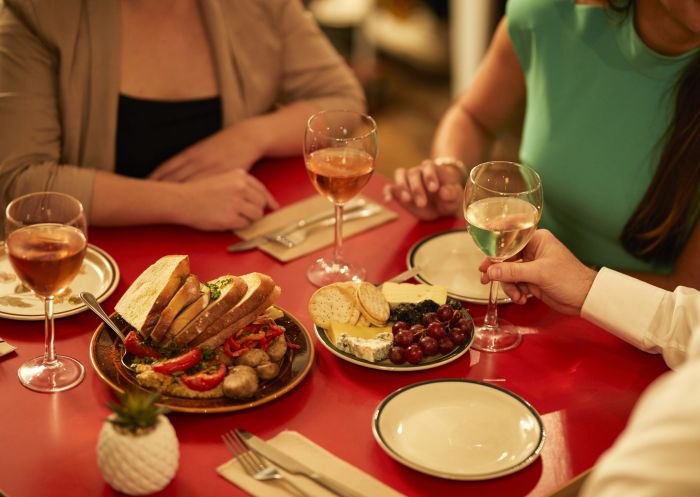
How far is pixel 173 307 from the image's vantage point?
1396 mm

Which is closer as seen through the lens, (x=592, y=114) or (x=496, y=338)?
(x=496, y=338)

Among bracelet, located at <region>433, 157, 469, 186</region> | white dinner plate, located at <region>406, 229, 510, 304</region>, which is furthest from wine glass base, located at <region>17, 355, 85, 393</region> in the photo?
bracelet, located at <region>433, 157, 469, 186</region>

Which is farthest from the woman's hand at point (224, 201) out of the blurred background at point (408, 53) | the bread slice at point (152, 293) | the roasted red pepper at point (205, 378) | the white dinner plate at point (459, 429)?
the blurred background at point (408, 53)

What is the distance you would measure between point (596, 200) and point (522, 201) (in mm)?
633

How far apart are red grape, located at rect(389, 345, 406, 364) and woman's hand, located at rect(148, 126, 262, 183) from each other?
80 cm

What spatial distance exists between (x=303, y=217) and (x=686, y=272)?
798 millimetres

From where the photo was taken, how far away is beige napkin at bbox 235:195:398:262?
180 centimetres

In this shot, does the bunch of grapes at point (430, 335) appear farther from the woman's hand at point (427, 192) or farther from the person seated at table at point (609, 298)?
the woman's hand at point (427, 192)

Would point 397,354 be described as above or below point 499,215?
below

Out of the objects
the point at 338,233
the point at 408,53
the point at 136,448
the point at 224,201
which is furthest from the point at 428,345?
the point at 408,53

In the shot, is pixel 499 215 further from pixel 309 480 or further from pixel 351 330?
pixel 309 480

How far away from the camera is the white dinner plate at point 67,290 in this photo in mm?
1546

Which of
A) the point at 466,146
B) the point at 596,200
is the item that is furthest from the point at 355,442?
the point at 466,146

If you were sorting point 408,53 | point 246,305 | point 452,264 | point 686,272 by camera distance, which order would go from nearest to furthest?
point 246,305
point 452,264
point 686,272
point 408,53
